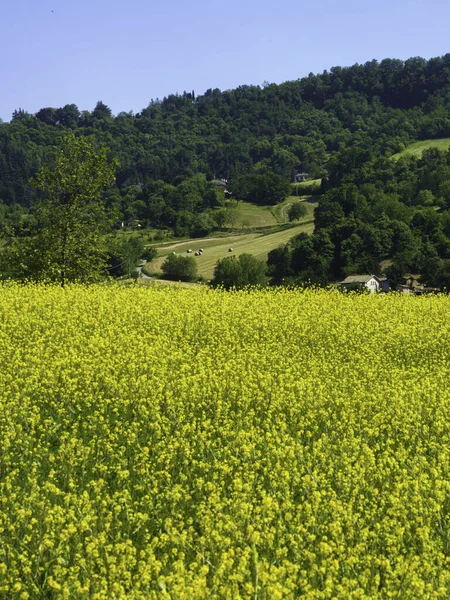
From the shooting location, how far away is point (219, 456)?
31.9ft

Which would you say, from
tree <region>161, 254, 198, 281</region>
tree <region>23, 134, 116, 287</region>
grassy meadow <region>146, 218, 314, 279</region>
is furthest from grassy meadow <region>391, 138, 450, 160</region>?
tree <region>23, 134, 116, 287</region>

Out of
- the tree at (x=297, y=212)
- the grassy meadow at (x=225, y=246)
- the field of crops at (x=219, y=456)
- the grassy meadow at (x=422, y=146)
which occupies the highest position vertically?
the grassy meadow at (x=422, y=146)

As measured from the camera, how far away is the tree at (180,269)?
106m

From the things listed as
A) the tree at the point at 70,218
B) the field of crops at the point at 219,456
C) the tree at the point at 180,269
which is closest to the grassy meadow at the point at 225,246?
the tree at the point at 180,269

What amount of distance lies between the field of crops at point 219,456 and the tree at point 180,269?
88.3m

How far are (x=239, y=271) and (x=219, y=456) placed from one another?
8690 centimetres

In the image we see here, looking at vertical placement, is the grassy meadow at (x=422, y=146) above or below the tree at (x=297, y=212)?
above

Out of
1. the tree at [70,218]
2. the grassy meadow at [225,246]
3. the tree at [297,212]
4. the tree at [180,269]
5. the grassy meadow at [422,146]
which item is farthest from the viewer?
the grassy meadow at [422,146]

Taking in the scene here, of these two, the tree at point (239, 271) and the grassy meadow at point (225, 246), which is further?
the grassy meadow at point (225, 246)

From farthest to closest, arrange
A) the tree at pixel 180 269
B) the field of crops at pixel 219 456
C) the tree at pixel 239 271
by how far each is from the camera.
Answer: the tree at pixel 180 269 < the tree at pixel 239 271 < the field of crops at pixel 219 456

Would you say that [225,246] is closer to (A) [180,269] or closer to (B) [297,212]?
(B) [297,212]

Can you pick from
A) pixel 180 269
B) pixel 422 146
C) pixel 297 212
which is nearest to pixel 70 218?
pixel 180 269

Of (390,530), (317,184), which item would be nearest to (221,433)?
(390,530)

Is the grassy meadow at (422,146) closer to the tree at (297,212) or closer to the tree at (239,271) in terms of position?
the tree at (297,212)
